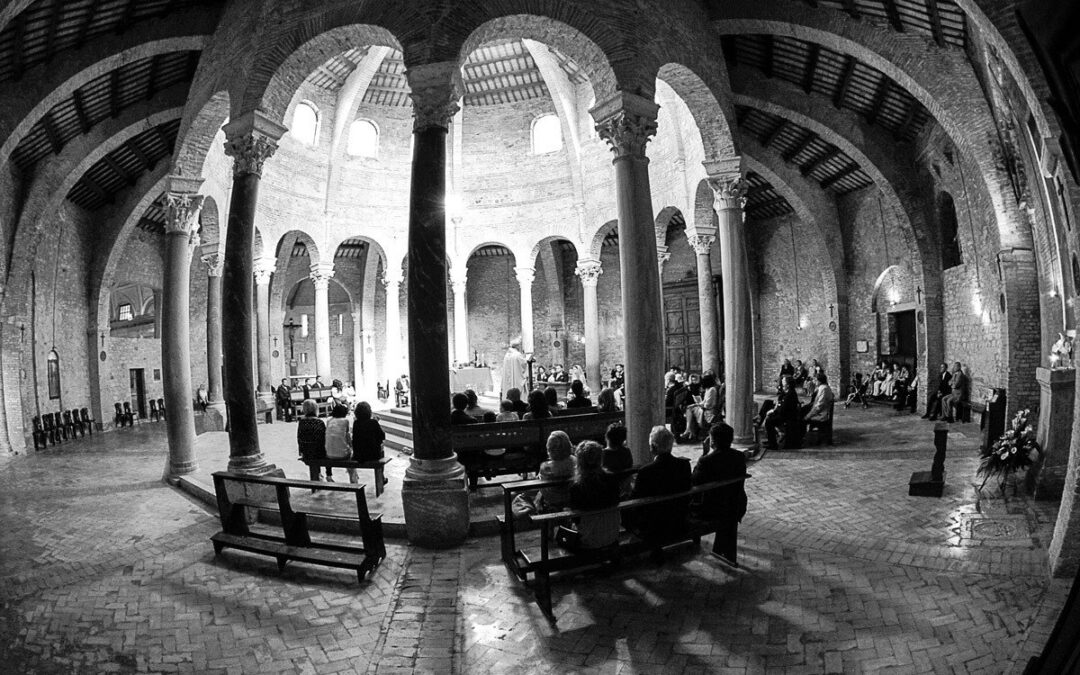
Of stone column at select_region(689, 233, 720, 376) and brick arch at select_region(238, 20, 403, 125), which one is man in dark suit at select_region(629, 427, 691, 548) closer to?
brick arch at select_region(238, 20, 403, 125)

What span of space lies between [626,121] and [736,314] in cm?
414

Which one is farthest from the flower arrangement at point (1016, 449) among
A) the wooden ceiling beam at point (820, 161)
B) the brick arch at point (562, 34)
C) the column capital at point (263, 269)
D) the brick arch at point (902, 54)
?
the column capital at point (263, 269)

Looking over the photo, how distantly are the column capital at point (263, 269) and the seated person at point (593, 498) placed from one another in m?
15.4

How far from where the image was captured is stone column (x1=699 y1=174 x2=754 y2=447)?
10180mm

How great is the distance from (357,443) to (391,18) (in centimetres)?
559

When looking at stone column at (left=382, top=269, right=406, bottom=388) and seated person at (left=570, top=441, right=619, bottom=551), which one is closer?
seated person at (left=570, top=441, right=619, bottom=551)

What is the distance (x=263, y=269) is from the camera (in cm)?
1753

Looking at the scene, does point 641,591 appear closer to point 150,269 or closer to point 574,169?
point 574,169

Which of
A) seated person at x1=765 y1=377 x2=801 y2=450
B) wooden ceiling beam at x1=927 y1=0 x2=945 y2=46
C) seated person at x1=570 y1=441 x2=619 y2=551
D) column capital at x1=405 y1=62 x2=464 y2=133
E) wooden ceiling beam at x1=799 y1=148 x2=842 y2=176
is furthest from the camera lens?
wooden ceiling beam at x1=799 y1=148 x2=842 y2=176

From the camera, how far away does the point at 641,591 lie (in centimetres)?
496

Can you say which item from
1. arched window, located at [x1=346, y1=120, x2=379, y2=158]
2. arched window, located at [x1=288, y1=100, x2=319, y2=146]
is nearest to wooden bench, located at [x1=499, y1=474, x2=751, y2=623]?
arched window, located at [x1=288, y1=100, x2=319, y2=146]

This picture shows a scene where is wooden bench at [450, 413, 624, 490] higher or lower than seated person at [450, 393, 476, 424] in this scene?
lower

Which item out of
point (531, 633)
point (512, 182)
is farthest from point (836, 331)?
point (531, 633)

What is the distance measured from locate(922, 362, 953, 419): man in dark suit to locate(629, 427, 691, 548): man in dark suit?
476 inches
